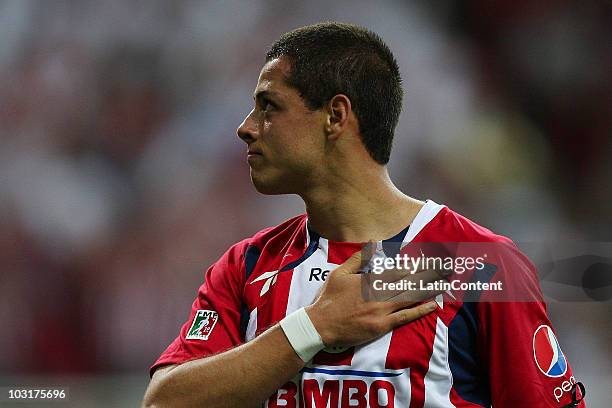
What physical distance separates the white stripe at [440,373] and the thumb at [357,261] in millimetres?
251

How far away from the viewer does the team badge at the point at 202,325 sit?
213cm

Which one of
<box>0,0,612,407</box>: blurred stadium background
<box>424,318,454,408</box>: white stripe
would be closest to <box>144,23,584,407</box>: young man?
<box>424,318,454,408</box>: white stripe

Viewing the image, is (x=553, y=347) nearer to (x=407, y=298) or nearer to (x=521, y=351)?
(x=521, y=351)

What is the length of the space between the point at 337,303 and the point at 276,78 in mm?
639

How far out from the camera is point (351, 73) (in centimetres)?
215

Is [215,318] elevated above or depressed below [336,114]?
below

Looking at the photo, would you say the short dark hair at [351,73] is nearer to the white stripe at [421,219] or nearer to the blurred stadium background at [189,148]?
the white stripe at [421,219]

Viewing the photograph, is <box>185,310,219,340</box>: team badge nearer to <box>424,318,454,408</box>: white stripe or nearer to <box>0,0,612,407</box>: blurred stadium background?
<box>424,318,454,408</box>: white stripe

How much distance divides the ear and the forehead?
0.11 metres

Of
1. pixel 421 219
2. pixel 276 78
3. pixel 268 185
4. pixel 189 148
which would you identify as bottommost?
pixel 421 219

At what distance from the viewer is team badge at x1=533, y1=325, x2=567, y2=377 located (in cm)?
190

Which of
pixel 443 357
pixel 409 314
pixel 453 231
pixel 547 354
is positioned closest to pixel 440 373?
pixel 443 357

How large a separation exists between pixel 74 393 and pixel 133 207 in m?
1.20

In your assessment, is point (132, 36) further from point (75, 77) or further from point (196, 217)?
point (196, 217)
